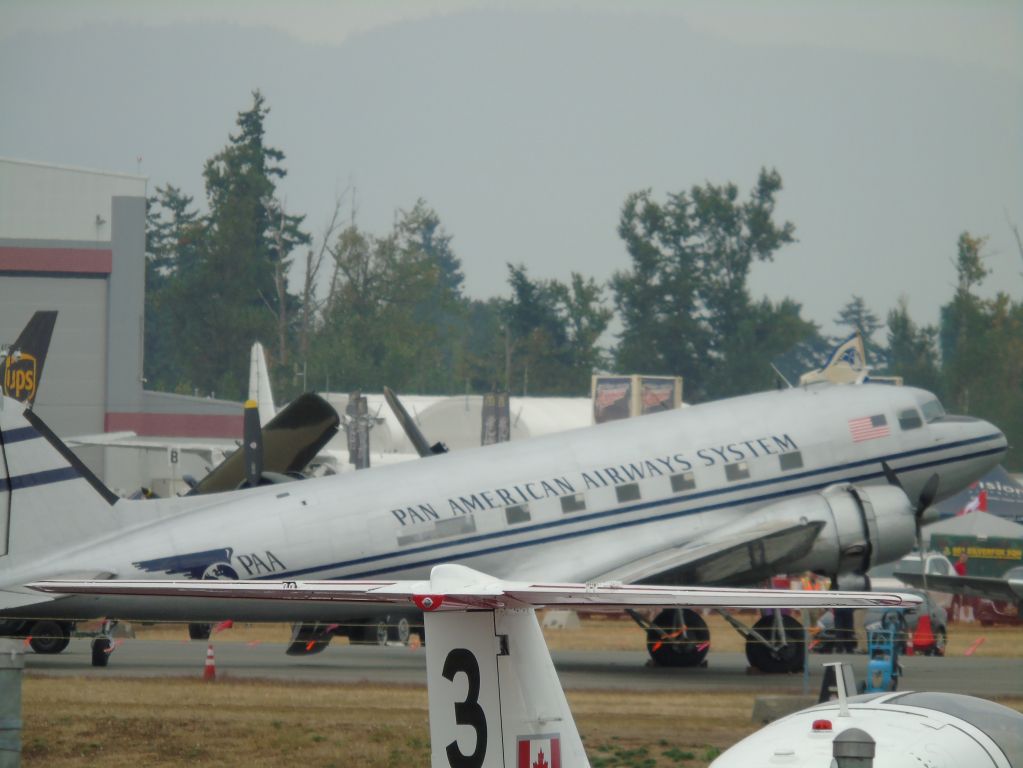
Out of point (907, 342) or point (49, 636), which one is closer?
point (49, 636)

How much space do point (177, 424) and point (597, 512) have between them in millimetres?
33572

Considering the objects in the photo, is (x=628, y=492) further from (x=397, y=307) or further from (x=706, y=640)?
(x=397, y=307)

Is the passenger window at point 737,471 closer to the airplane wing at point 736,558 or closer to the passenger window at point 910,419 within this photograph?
the airplane wing at point 736,558

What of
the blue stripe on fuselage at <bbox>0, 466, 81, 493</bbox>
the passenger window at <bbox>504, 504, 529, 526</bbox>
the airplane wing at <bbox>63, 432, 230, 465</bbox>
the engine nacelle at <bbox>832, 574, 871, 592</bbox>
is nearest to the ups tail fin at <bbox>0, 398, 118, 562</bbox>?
the blue stripe on fuselage at <bbox>0, 466, 81, 493</bbox>

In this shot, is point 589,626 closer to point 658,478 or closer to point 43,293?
point 658,478

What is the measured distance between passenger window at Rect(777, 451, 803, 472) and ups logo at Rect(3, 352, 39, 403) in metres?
15.2

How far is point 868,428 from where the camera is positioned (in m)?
21.5

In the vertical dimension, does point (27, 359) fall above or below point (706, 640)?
above

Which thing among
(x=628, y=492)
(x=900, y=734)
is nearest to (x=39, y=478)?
(x=628, y=492)

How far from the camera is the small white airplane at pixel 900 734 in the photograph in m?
8.15

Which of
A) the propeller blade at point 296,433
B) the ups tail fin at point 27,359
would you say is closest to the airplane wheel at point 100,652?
the propeller blade at point 296,433

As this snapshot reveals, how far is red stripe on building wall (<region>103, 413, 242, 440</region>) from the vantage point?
4441 centimetres

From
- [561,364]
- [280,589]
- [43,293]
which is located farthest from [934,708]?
[561,364]

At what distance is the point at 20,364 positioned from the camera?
2928cm
